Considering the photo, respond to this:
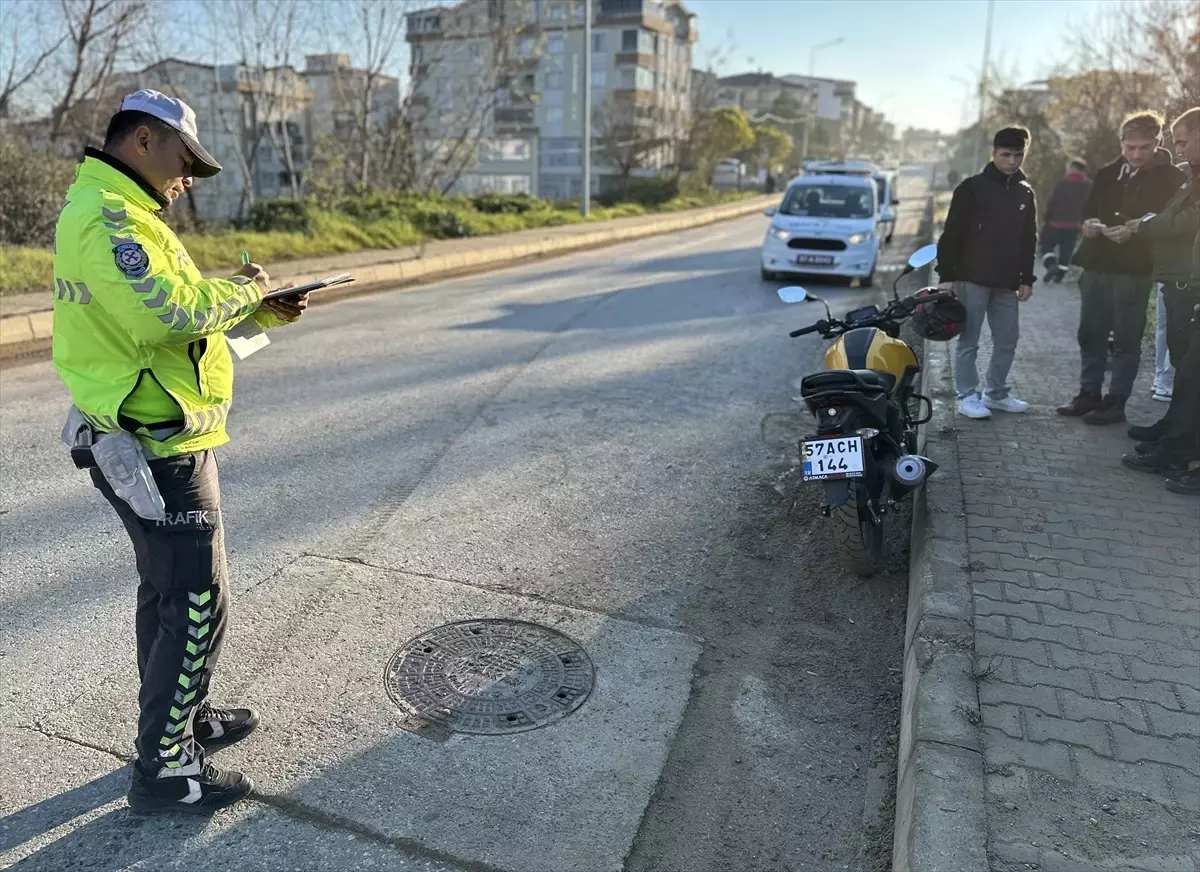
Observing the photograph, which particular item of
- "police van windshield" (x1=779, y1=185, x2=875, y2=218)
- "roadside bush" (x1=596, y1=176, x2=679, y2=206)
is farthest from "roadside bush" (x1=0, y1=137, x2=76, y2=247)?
"roadside bush" (x1=596, y1=176, x2=679, y2=206)

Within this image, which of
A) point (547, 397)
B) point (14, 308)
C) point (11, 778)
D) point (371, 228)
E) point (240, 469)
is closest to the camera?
point (11, 778)

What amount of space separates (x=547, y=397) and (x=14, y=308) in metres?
6.31

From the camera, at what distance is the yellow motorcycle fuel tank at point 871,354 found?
441 cm

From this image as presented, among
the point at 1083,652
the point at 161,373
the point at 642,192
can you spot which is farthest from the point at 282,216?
the point at 642,192

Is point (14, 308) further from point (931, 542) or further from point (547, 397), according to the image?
point (931, 542)

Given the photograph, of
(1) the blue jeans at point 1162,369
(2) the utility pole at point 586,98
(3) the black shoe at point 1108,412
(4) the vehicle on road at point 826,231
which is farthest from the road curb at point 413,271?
(1) the blue jeans at point 1162,369

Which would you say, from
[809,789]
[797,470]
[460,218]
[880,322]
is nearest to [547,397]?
[797,470]

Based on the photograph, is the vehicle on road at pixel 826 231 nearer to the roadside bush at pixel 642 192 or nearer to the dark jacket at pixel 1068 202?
the dark jacket at pixel 1068 202

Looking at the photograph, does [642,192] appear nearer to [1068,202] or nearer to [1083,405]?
[1068,202]

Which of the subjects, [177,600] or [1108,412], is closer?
[177,600]

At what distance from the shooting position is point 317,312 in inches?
431

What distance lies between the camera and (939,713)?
2826 mm

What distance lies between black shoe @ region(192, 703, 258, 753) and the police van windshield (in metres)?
13.0

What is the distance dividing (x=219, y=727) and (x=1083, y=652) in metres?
3.11
